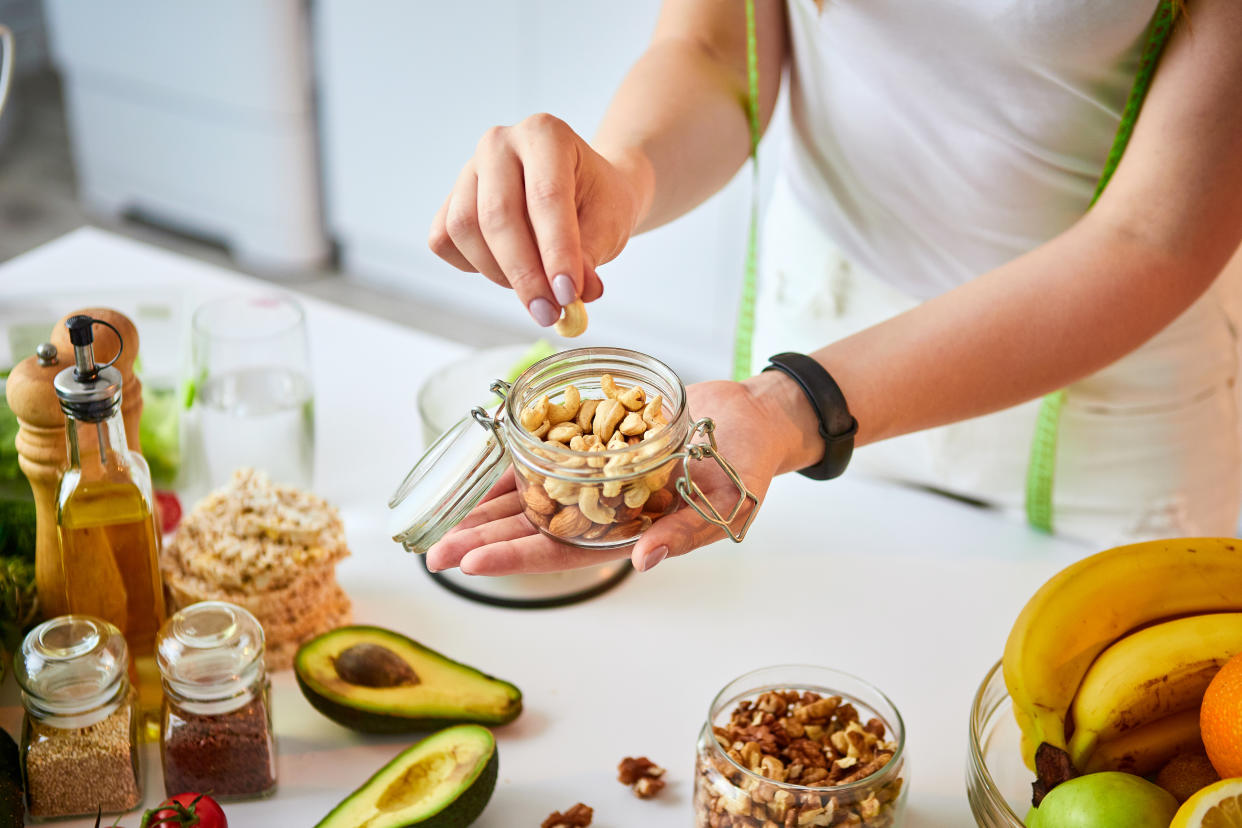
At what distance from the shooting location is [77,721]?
2.52 ft

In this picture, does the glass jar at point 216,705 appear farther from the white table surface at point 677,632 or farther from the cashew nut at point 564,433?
the cashew nut at point 564,433

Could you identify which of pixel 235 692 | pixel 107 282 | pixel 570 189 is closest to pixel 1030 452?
pixel 570 189

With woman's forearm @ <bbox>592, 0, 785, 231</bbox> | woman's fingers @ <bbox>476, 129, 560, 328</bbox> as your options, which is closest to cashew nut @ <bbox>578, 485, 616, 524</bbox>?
woman's fingers @ <bbox>476, 129, 560, 328</bbox>

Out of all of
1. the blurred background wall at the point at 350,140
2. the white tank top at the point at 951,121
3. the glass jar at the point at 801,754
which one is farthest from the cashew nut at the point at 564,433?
the blurred background wall at the point at 350,140

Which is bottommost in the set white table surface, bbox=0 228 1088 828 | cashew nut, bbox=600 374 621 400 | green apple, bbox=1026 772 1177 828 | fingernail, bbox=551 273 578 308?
white table surface, bbox=0 228 1088 828

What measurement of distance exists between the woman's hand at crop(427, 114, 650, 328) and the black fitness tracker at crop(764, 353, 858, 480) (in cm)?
17

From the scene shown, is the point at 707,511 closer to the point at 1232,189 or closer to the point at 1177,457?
the point at 1232,189

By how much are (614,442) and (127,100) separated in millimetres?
3005

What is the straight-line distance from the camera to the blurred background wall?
2.72 meters

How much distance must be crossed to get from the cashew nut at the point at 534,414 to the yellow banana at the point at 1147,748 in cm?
41

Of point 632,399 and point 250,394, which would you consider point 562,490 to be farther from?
point 250,394

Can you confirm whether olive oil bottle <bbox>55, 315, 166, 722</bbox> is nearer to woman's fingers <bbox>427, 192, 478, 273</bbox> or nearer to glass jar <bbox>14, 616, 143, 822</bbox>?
glass jar <bbox>14, 616, 143, 822</bbox>

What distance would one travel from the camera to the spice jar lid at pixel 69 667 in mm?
760

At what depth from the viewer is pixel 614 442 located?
720 millimetres
